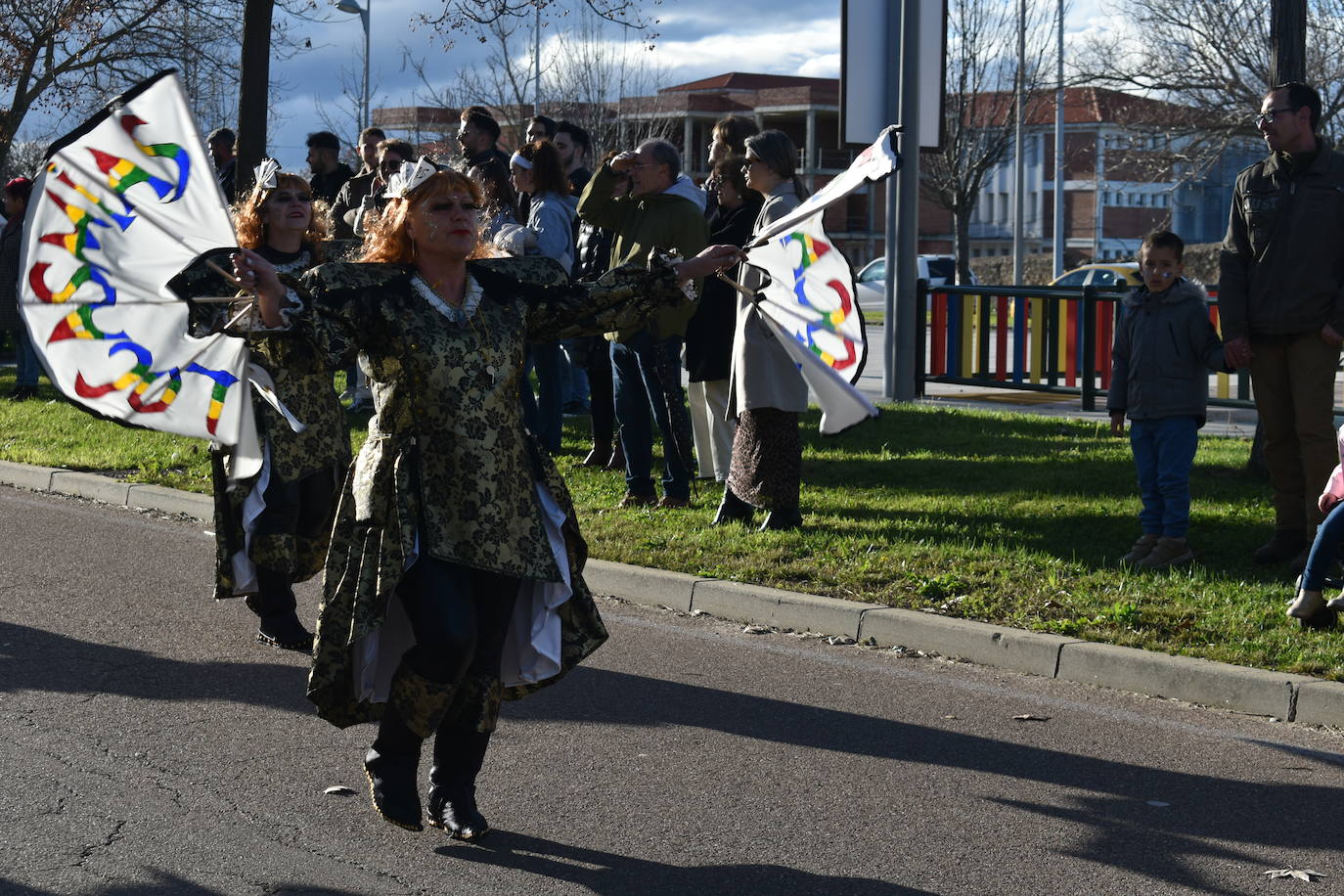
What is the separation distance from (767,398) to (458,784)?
168 inches

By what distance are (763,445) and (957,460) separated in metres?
2.81

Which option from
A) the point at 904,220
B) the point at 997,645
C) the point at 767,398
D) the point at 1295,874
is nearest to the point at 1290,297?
the point at 997,645

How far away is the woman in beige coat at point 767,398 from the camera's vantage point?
28.1 ft

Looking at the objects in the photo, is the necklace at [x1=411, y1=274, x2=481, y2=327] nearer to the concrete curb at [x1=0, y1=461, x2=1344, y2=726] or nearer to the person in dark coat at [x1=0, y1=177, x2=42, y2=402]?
the concrete curb at [x1=0, y1=461, x2=1344, y2=726]

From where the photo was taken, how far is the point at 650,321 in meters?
9.34

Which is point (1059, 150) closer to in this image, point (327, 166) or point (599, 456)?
point (327, 166)

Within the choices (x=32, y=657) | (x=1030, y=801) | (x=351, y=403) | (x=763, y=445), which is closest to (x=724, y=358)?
(x=763, y=445)

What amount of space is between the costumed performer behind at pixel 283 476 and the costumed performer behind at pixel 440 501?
2.19 metres

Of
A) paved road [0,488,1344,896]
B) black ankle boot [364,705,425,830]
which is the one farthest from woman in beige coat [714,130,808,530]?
black ankle boot [364,705,425,830]

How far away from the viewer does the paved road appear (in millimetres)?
4473

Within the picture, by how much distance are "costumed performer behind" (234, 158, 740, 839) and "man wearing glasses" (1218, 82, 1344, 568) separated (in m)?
4.07

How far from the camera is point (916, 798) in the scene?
5.11m

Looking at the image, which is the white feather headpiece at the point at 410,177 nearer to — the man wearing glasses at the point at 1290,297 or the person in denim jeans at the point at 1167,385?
the person in denim jeans at the point at 1167,385

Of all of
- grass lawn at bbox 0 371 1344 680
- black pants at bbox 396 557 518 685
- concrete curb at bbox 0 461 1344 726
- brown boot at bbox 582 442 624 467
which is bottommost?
concrete curb at bbox 0 461 1344 726
